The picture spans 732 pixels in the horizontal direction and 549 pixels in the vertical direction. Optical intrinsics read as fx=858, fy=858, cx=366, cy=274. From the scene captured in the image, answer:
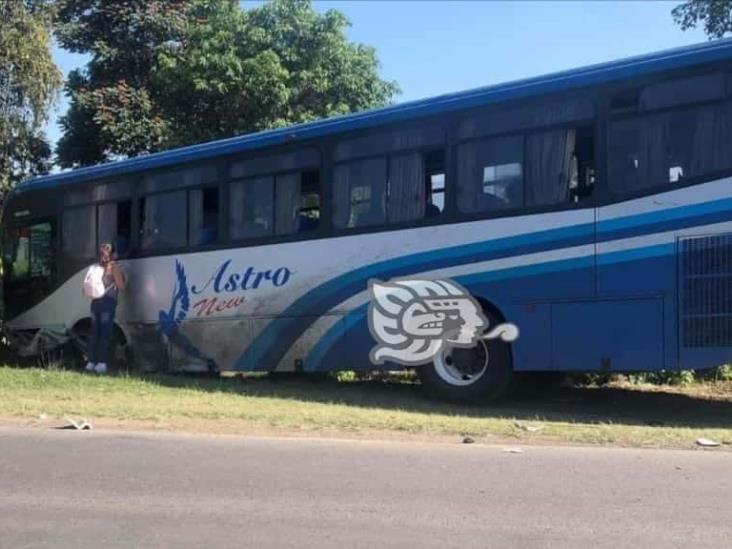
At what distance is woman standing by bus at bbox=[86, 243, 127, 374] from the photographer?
1309cm

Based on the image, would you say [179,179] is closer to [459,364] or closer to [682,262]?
[459,364]

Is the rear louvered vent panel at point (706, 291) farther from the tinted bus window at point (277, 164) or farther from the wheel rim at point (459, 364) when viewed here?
the tinted bus window at point (277, 164)

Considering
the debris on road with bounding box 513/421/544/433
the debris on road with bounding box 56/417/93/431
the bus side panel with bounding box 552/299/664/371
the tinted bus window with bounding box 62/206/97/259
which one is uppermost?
the tinted bus window with bounding box 62/206/97/259

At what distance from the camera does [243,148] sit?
12.1 metres

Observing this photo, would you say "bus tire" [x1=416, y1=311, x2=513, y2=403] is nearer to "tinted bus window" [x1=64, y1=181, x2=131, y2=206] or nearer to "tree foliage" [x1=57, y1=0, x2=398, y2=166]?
"tinted bus window" [x1=64, y1=181, x2=131, y2=206]

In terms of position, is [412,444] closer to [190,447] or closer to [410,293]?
[190,447]

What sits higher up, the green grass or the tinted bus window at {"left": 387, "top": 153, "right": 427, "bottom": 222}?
the tinted bus window at {"left": 387, "top": 153, "right": 427, "bottom": 222}

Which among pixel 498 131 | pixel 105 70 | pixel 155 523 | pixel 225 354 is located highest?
pixel 105 70

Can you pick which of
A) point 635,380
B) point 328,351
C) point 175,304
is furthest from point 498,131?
point 175,304

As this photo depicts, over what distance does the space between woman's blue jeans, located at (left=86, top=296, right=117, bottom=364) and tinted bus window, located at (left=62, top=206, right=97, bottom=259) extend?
1.17m

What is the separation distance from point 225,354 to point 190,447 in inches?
181

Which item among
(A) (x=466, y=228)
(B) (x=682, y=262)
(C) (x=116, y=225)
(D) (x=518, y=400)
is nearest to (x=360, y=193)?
(A) (x=466, y=228)

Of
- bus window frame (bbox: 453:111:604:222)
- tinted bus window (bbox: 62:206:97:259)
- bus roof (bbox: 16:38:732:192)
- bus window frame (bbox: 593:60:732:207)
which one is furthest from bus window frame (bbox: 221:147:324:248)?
bus window frame (bbox: 593:60:732:207)

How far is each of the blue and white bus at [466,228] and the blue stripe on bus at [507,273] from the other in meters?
0.02
